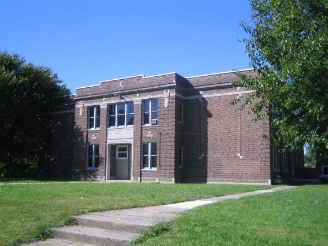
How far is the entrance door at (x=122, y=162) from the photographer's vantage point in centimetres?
3164

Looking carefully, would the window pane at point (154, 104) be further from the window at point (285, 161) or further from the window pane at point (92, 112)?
the window at point (285, 161)

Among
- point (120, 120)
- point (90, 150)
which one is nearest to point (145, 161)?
point (120, 120)

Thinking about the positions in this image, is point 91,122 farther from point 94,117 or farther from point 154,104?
point 154,104

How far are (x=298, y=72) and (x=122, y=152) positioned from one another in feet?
81.2

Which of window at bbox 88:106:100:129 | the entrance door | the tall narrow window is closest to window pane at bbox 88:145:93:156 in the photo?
window at bbox 88:106:100:129

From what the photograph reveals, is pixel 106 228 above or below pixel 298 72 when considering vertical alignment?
below

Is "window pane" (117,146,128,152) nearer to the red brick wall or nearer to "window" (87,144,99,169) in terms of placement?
the red brick wall

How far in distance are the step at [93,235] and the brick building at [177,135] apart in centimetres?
1932

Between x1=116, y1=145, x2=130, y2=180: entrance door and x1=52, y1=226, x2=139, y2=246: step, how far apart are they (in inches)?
903

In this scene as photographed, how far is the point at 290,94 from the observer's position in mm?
8398

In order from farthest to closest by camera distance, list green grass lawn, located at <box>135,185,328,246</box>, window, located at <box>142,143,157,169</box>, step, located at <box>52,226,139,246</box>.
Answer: window, located at <box>142,143,157,169</box> < step, located at <box>52,226,139,246</box> < green grass lawn, located at <box>135,185,328,246</box>

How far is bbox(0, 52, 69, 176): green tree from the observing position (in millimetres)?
33125

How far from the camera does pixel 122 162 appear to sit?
32.0 meters

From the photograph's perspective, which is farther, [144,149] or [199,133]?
[144,149]
